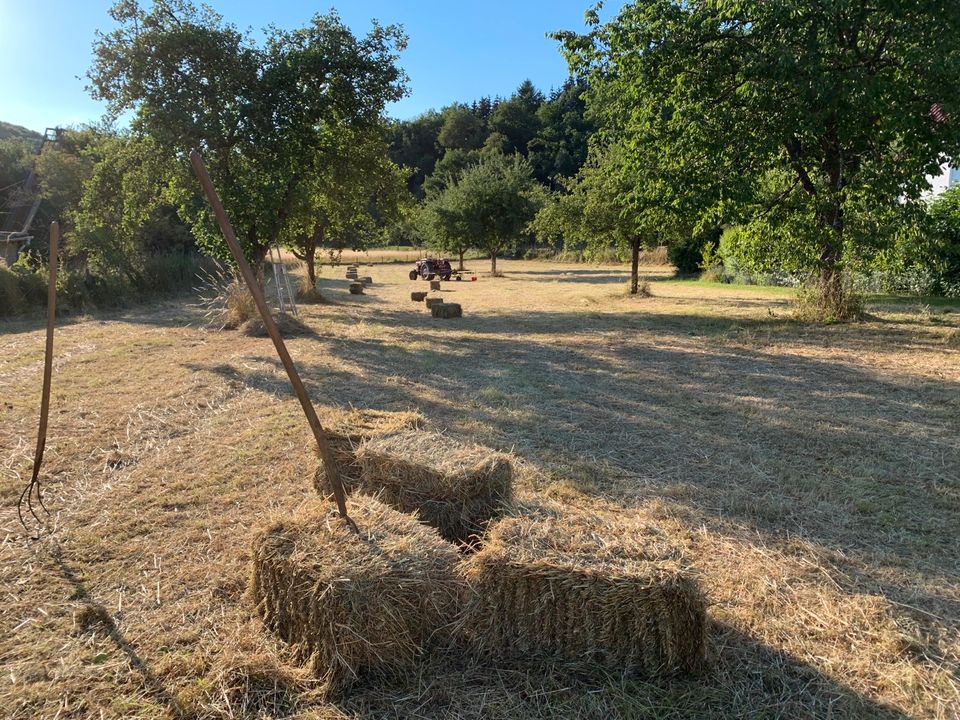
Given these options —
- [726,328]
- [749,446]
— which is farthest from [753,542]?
[726,328]

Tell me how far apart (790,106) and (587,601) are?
10334 millimetres

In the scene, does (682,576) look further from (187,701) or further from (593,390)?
(593,390)

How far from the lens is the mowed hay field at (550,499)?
239 centimetres

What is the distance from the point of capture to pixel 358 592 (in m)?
2.32

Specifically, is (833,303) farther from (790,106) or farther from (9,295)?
(9,295)

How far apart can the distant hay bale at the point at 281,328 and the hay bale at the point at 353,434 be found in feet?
27.9

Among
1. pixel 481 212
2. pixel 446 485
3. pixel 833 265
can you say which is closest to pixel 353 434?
pixel 446 485

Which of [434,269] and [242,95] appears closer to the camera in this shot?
[242,95]

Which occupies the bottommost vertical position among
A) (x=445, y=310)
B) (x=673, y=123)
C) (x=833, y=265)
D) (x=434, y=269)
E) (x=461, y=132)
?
(x=445, y=310)

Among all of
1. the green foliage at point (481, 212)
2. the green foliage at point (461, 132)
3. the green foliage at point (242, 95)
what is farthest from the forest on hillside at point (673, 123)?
the green foliage at point (461, 132)

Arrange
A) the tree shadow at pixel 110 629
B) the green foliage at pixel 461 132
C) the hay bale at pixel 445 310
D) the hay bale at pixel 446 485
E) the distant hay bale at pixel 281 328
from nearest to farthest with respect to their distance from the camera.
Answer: the tree shadow at pixel 110 629 → the hay bale at pixel 446 485 → the distant hay bale at pixel 281 328 → the hay bale at pixel 445 310 → the green foliage at pixel 461 132

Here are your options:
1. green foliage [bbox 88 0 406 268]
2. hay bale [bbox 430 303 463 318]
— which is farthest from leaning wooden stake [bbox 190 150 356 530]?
hay bale [bbox 430 303 463 318]

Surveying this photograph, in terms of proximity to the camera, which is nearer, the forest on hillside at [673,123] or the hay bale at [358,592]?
the hay bale at [358,592]

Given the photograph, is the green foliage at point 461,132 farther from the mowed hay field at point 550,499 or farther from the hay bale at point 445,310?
the mowed hay field at point 550,499
